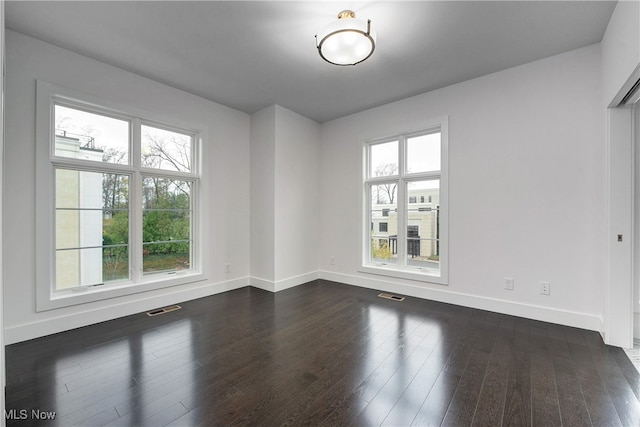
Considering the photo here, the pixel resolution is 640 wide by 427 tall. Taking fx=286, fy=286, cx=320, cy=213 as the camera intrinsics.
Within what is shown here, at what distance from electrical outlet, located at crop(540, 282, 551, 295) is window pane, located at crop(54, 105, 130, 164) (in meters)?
4.88

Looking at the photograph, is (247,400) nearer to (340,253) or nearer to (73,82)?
(340,253)

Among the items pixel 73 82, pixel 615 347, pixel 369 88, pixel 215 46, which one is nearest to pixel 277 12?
Result: pixel 215 46

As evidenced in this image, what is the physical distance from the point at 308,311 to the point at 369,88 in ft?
9.64

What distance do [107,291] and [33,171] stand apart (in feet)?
4.50

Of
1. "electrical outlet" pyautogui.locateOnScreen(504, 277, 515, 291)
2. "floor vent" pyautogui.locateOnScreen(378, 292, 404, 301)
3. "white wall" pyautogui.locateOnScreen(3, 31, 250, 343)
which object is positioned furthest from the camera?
"floor vent" pyautogui.locateOnScreen(378, 292, 404, 301)

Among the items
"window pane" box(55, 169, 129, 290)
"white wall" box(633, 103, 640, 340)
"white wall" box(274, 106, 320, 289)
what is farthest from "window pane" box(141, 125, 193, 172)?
"white wall" box(633, 103, 640, 340)

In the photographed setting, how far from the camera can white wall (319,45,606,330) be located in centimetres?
283

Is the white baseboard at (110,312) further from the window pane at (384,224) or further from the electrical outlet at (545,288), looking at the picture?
the electrical outlet at (545,288)

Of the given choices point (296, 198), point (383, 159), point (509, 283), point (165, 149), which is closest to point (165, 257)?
point (165, 149)

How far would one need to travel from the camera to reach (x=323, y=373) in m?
2.10

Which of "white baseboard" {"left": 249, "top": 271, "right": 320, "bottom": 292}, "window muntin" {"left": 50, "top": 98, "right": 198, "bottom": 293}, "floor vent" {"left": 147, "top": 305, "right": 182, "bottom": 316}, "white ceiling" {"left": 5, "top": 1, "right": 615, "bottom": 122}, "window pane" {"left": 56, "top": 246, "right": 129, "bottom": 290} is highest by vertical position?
"white ceiling" {"left": 5, "top": 1, "right": 615, "bottom": 122}

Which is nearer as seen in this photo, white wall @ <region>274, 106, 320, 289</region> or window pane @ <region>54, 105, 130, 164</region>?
window pane @ <region>54, 105, 130, 164</region>

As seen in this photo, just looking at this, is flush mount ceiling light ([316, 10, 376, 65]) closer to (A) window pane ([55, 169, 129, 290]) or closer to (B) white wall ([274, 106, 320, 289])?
(B) white wall ([274, 106, 320, 289])

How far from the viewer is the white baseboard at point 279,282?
427cm
